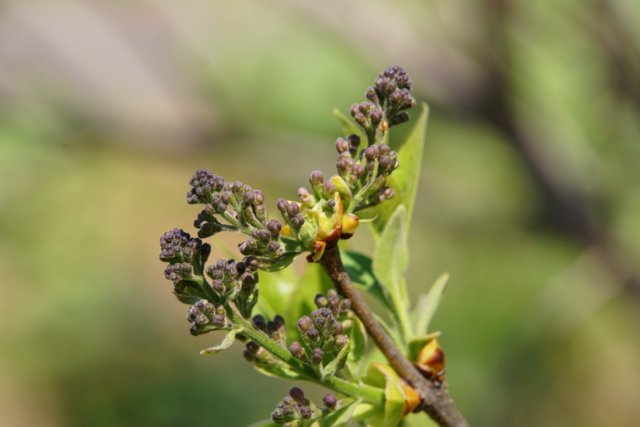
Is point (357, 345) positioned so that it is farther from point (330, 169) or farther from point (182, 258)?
point (330, 169)

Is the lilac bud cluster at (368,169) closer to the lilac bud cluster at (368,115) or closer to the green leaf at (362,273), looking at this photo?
the lilac bud cluster at (368,115)

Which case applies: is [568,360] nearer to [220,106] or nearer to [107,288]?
[220,106]

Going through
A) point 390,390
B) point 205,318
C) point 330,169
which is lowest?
point 390,390

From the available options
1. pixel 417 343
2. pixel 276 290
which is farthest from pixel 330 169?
pixel 417 343

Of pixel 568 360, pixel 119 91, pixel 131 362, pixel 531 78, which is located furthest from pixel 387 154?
pixel 119 91

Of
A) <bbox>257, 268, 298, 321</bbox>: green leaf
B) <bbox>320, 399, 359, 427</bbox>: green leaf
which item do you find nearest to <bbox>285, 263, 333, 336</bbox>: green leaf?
<bbox>257, 268, 298, 321</bbox>: green leaf

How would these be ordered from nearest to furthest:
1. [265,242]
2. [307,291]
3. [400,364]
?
[265,242], [400,364], [307,291]
